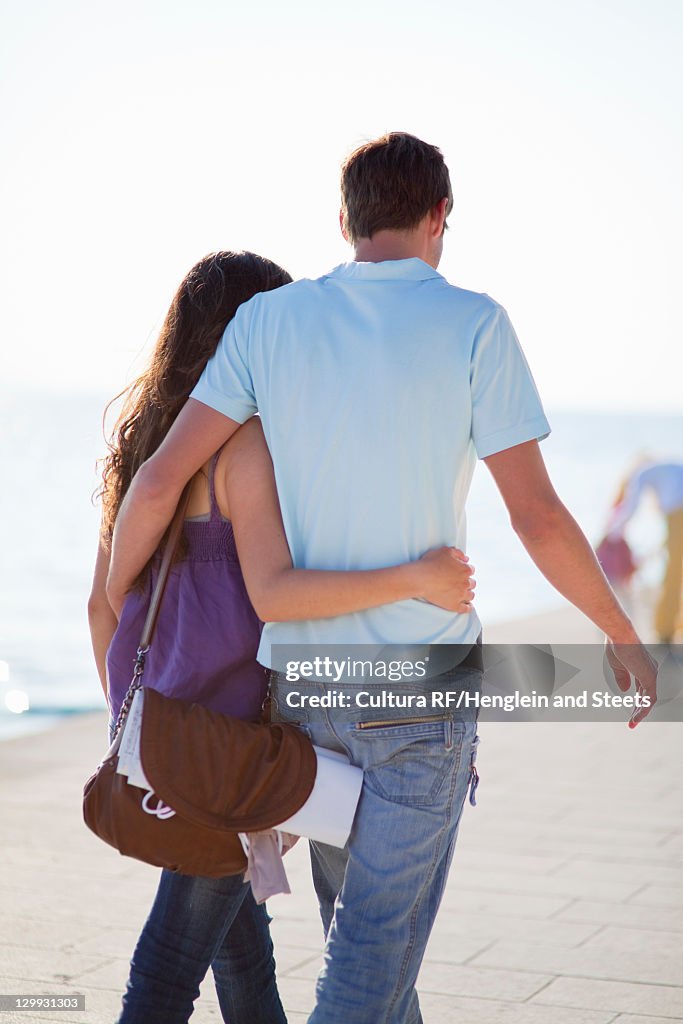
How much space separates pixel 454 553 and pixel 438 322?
37 cm

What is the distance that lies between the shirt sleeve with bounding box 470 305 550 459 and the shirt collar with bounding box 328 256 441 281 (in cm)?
15

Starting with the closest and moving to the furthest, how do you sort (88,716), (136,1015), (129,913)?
(136,1015)
(129,913)
(88,716)

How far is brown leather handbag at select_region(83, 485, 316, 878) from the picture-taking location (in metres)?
2.07

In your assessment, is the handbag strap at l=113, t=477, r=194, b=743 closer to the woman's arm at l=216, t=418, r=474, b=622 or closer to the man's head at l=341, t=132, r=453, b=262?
the woman's arm at l=216, t=418, r=474, b=622

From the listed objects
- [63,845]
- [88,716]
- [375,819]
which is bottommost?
[88,716]

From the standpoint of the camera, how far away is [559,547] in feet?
6.79

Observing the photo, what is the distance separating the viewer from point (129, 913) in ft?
13.7

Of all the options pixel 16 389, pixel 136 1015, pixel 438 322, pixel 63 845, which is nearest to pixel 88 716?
pixel 63 845

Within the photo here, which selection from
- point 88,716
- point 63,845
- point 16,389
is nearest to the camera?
point 63,845

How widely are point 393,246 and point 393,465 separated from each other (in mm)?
381

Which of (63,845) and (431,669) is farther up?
(431,669)

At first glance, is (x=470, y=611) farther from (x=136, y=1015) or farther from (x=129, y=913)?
(x=129, y=913)

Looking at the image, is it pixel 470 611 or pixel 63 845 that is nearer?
pixel 470 611

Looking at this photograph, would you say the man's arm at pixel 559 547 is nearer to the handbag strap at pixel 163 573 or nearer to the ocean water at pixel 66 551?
the handbag strap at pixel 163 573
